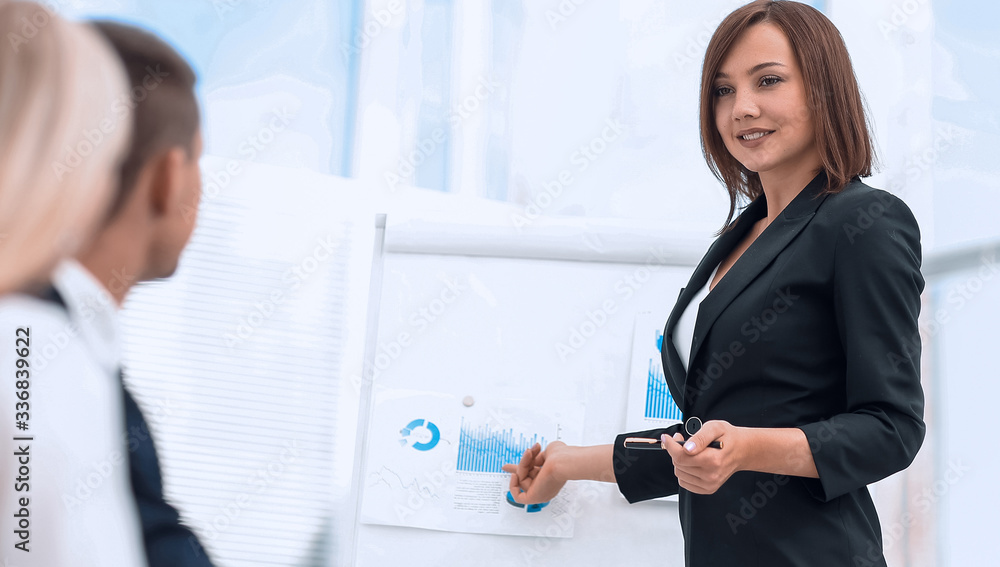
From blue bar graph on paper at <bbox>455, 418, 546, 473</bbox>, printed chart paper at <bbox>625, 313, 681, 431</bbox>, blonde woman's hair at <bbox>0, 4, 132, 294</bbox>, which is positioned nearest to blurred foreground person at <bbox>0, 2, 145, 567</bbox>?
blonde woman's hair at <bbox>0, 4, 132, 294</bbox>

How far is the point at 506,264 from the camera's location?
1.32 meters

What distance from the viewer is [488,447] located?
128 cm

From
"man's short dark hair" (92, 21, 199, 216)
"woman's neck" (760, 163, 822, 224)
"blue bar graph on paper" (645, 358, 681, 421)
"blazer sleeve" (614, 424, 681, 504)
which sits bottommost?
"blazer sleeve" (614, 424, 681, 504)

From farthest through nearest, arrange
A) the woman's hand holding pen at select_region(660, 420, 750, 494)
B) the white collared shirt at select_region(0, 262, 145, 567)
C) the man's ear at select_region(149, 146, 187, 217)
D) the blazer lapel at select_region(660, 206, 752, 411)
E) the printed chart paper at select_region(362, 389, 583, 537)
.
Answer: the printed chart paper at select_region(362, 389, 583, 537)
the blazer lapel at select_region(660, 206, 752, 411)
the woman's hand holding pen at select_region(660, 420, 750, 494)
the man's ear at select_region(149, 146, 187, 217)
the white collared shirt at select_region(0, 262, 145, 567)

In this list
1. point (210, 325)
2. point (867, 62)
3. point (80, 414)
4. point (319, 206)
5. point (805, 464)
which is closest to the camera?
point (80, 414)

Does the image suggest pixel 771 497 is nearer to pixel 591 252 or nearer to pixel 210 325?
pixel 591 252

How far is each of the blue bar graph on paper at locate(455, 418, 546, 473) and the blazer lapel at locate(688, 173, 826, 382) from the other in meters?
0.42

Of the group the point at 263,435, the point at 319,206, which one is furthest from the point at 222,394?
the point at 319,206

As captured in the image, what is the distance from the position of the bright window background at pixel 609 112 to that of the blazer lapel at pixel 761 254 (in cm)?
41

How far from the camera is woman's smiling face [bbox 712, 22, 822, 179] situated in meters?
0.95

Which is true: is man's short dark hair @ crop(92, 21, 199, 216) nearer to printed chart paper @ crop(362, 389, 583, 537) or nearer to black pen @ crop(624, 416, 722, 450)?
Result: black pen @ crop(624, 416, 722, 450)

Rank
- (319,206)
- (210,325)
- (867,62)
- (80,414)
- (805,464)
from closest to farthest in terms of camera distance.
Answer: (80,414)
(805,464)
(210,325)
(319,206)
(867,62)

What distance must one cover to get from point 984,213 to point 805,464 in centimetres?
88

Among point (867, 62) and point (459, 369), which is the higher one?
point (867, 62)
